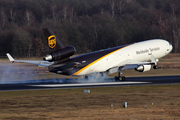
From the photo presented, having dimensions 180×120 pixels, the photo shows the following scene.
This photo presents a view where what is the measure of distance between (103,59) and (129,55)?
454 cm

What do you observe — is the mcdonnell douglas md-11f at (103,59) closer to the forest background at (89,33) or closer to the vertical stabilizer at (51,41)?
the vertical stabilizer at (51,41)

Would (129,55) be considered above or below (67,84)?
above

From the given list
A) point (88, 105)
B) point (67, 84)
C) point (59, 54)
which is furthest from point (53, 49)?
point (88, 105)

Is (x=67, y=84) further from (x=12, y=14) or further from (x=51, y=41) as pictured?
(x=12, y=14)

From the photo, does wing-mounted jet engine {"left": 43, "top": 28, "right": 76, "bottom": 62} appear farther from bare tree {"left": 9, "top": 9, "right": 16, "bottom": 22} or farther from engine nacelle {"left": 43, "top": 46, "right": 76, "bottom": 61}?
bare tree {"left": 9, "top": 9, "right": 16, "bottom": 22}

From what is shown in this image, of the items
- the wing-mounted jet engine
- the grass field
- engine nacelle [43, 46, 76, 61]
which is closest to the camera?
the grass field

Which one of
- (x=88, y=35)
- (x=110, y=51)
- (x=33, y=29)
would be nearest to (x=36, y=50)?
(x=33, y=29)

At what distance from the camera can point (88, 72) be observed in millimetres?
47938

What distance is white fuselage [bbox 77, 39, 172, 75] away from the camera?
48188 mm

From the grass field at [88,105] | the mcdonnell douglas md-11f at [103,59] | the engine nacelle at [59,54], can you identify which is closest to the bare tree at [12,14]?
the mcdonnell douglas md-11f at [103,59]

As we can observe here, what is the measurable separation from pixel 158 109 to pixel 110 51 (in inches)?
993

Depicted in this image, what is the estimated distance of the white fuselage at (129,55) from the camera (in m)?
48.2

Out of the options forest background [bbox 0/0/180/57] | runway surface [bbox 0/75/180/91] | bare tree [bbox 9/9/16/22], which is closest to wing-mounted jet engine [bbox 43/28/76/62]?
runway surface [bbox 0/75/180/91]

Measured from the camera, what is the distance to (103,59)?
159 ft
